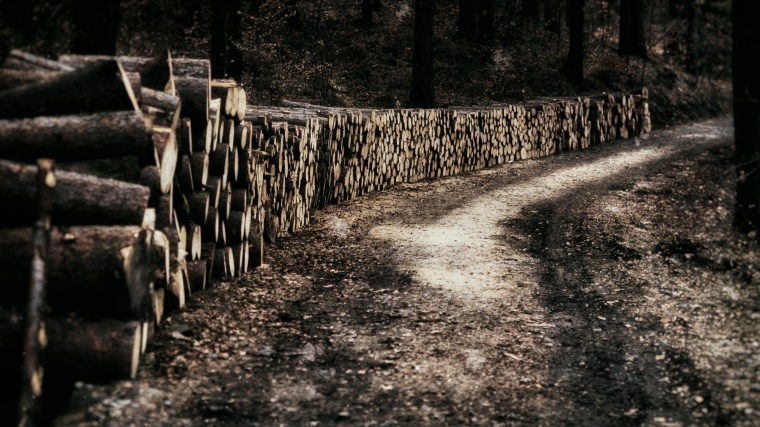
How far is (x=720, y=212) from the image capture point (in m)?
12.0

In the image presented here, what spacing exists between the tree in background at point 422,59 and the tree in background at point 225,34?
4590 millimetres

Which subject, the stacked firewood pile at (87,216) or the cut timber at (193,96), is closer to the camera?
the stacked firewood pile at (87,216)

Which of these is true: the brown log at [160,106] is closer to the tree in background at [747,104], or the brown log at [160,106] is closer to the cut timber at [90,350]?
the cut timber at [90,350]

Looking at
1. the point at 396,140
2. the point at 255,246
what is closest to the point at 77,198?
the point at 255,246

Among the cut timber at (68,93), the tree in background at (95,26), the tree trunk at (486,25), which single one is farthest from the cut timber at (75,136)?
the tree trunk at (486,25)

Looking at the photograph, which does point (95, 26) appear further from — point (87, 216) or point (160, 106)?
point (87, 216)

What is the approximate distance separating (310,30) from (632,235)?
706 inches

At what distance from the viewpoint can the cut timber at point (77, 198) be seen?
4.70 m

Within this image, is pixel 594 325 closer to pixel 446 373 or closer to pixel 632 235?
pixel 446 373

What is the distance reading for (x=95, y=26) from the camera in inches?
430

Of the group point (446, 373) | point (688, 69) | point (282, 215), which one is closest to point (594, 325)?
point (446, 373)

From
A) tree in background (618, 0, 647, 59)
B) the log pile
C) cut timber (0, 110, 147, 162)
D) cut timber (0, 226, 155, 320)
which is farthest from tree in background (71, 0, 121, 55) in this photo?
tree in background (618, 0, 647, 59)

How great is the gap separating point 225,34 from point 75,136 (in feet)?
41.3

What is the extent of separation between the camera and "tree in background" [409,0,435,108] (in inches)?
725
